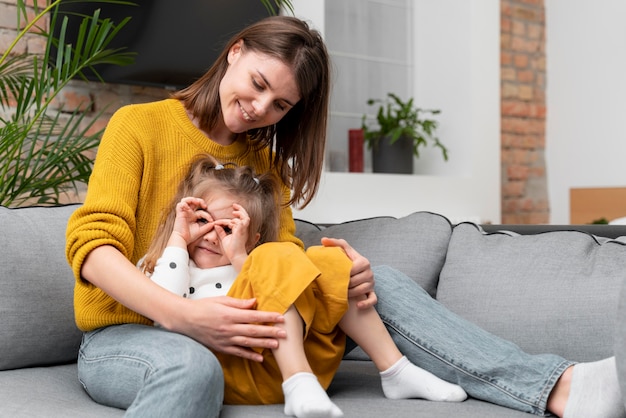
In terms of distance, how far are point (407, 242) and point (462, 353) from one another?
1.61ft

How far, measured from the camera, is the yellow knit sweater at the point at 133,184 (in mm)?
1459

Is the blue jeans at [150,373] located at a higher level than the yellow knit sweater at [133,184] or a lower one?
lower

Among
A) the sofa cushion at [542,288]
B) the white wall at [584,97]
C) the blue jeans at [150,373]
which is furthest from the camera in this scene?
the white wall at [584,97]

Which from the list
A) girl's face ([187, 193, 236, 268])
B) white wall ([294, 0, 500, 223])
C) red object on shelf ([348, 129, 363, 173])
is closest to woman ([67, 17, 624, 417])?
girl's face ([187, 193, 236, 268])

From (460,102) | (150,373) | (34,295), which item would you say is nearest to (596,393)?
(150,373)

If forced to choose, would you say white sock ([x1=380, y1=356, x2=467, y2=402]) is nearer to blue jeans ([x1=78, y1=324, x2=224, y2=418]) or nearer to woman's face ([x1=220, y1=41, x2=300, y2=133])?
blue jeans ([x1=78, y1=324, x2=224, y2=418])

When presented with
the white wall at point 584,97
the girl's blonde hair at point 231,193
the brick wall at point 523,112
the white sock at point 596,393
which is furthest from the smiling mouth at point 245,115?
the white wall at point 584,97

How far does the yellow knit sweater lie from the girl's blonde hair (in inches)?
1.6

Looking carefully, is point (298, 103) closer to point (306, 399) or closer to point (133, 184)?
point (133, 184)

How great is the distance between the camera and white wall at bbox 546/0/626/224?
484cm

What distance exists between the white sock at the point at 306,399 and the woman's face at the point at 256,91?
0.58 meters

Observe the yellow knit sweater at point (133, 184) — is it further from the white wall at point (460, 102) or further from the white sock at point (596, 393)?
the white wall at point (460, 102)

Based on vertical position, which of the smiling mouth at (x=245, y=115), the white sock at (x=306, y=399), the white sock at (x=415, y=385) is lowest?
the white sock at (x=415, y=385)

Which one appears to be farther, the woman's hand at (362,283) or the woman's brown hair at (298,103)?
the woman's brown hair at (298,103)
